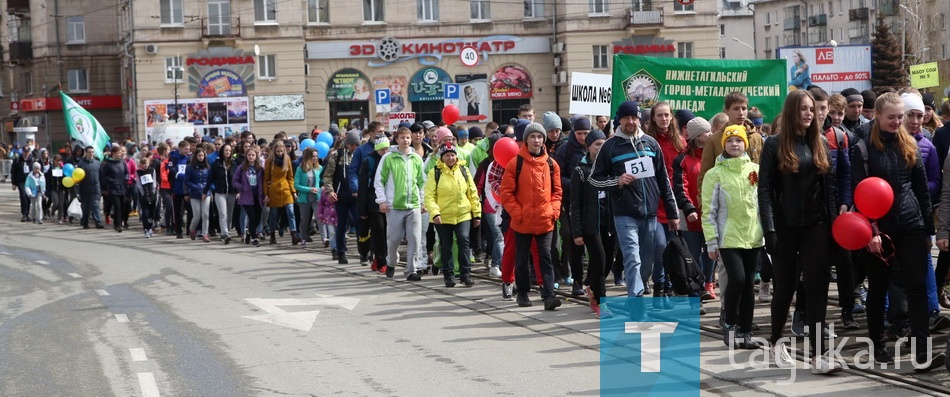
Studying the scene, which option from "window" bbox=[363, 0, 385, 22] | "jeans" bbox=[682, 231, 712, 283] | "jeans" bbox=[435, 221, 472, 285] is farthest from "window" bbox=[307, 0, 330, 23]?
"jeans" bbox=[682, 231, 712, 283]

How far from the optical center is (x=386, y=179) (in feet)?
51.4

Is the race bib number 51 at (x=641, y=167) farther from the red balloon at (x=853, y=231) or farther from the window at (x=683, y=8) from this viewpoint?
the window at (x=683, y=8)

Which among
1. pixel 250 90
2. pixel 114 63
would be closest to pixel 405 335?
pixel 250 90

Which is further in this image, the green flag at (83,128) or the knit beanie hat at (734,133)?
the green flag at (83,128)

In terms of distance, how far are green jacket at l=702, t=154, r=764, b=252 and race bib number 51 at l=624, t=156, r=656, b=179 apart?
145 cm

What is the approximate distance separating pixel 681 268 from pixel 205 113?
48.1 meters

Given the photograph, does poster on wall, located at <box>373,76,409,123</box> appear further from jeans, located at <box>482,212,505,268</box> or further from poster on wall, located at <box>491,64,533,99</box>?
jeans, located at <box>482,212,505,268</box>

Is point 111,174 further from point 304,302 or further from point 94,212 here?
point 304,302

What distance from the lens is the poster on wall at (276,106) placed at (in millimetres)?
58438

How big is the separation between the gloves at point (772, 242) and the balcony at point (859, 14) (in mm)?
97503

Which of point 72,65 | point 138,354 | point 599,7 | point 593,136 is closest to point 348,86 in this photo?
point 599,7

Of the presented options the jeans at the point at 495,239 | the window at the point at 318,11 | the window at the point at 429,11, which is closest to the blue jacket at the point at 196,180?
the jeans at the point at 495,239

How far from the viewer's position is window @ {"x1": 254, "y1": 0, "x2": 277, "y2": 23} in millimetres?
59094

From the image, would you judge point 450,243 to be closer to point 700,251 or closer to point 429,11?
point 700,251
